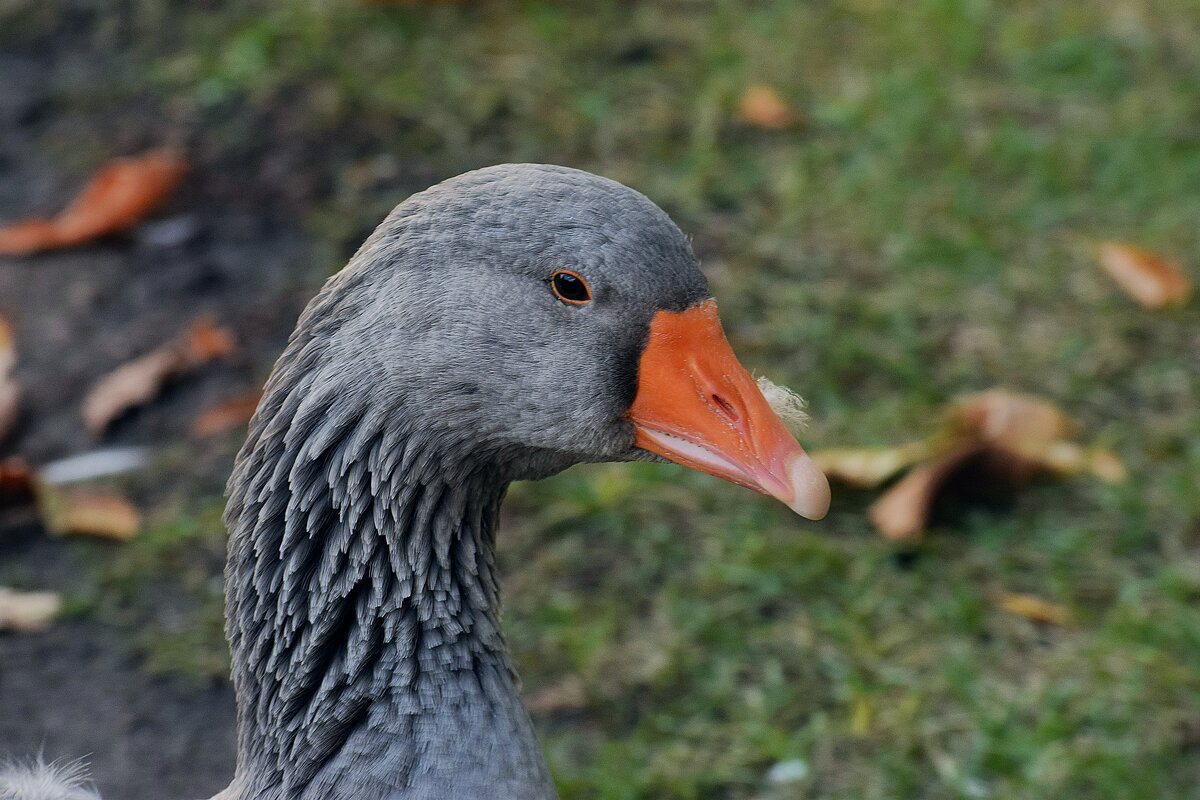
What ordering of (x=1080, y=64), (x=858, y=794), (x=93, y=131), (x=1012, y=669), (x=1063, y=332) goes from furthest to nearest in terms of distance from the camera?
(x=1080, y=64) → (x=93, y=131) → (x=1063, y=332) → (x=1012, y=669) → (x=858, y=794)

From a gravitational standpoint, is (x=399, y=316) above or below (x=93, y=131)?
above

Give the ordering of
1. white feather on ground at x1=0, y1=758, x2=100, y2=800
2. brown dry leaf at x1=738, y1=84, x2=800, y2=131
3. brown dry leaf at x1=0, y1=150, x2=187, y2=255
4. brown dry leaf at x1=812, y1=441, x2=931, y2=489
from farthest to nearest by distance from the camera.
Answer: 1. brown dry leaf at x1=738, y1=84, x2=800, y2=131
2. brown dry leaf at x1=0, y1=150, x2=187, y2=255
3. brown dry leaf at x1=812, y1=441, x2=931, y2=489
4. white feather on ground at x1=0, y1=758, x2=100, y2=800

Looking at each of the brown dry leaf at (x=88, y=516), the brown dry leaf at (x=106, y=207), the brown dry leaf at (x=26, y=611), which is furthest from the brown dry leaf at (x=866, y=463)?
the brown dry leaf at (x=106, y=207)

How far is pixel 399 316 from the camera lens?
2314 millimetres

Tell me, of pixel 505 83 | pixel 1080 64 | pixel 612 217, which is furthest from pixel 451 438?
pixel 1080 64

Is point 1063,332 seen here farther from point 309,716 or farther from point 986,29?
point 309,716

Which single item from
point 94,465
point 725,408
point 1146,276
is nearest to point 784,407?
point 725,408

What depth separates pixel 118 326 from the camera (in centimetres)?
493

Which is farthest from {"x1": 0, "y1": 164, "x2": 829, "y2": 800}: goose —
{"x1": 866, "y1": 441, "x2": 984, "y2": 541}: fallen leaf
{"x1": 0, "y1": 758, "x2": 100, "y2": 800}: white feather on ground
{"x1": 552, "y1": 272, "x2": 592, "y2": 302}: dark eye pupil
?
{"x1": 866, "y1": 441, "x2": 984, "y2": 541}: fallen leaf

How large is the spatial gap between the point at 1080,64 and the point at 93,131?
4.20 metres

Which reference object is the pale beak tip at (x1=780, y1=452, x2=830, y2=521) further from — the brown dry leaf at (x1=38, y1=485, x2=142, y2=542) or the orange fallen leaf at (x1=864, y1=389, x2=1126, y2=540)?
the brown dry leaf at (x1=38, y1=485, x2=142, y2=542)

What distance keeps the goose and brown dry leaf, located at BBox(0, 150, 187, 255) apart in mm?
3056

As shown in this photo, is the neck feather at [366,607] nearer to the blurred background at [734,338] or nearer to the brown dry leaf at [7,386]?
the blurred background at [734,338]

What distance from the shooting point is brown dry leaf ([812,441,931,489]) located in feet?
14.2
